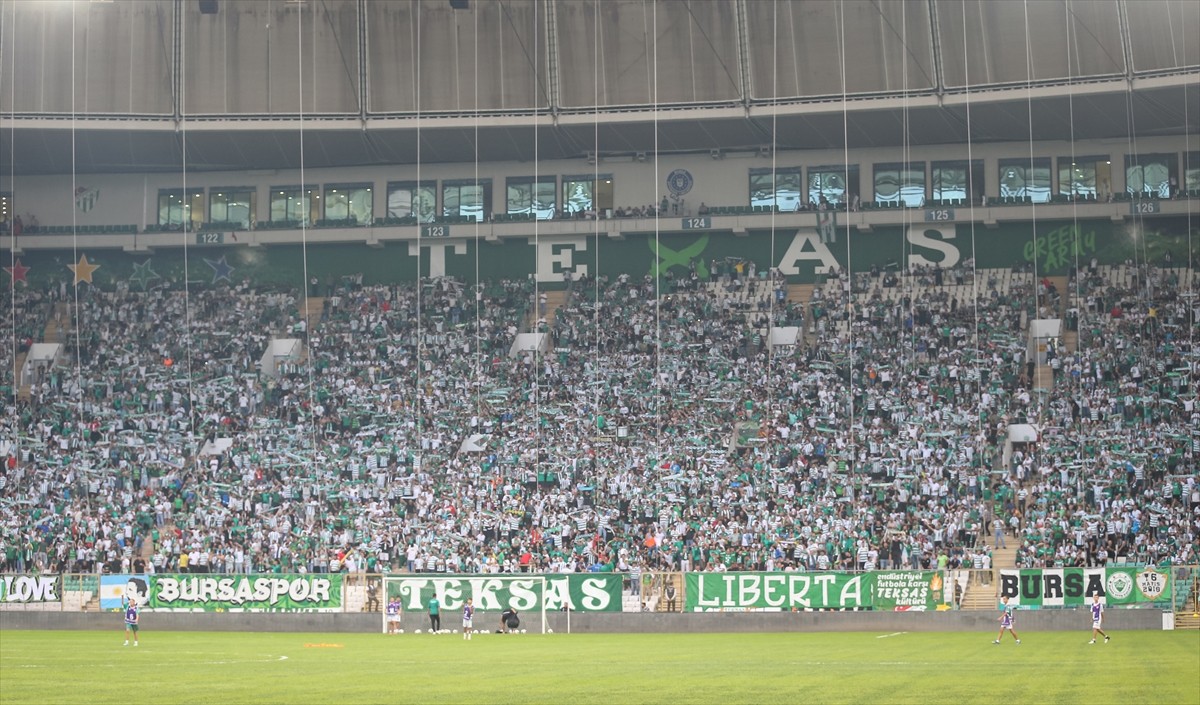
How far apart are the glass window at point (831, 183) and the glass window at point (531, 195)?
1083 centimetres

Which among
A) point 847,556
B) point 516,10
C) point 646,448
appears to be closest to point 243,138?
point 516,10

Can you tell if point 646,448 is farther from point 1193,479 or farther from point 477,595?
point 1193,479

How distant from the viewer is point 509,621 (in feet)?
143

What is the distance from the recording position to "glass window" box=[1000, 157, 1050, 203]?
6650 cm

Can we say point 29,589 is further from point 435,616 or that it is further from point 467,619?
point 467,619

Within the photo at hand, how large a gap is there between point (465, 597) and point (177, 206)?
35.2 meters

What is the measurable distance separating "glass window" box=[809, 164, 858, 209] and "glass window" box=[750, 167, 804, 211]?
54cm

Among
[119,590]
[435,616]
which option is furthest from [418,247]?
[435,616]

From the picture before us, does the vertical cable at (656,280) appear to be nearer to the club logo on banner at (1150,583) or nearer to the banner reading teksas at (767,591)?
the banner reading teksas at (767,591)

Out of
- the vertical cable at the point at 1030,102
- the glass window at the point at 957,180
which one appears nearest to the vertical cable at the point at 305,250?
the vertical cable at the point at 1030,102

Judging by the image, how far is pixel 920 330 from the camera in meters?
60.5

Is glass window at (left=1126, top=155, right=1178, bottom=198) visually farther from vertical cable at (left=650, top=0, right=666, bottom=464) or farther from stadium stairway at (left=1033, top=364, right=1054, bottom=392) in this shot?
vertical cable at (left=650, top=0, right=666, bottom=464)

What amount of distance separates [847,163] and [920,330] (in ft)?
31.8

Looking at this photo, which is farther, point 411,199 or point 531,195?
point 411,199
